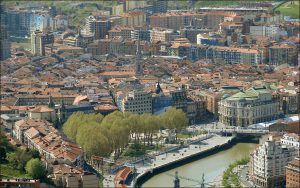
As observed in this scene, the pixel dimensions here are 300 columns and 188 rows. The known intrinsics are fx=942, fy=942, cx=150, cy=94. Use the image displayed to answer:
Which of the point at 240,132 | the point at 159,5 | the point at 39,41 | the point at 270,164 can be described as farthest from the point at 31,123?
the point at 159,5

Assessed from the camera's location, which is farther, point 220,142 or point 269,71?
point 269,71

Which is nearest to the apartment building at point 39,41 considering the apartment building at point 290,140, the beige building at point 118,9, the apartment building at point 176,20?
the apartment building at point 176,20

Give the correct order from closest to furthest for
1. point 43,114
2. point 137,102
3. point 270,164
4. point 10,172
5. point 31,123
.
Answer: point 10,172, point 270,164, point 31,123, point 43,114, point 137,102

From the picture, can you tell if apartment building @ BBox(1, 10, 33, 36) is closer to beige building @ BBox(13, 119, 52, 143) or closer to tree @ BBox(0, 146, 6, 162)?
beige building @ BBox(13, 119, 52, 143)

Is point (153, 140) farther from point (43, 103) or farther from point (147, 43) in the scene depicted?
point (147, 43)

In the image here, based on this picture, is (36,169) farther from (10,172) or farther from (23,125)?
(23,125)

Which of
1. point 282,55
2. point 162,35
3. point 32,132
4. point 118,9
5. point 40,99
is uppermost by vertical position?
point 118,9

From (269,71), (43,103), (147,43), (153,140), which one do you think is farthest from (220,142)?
(147,43)

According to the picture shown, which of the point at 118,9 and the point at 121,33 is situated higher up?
the point at 118,9

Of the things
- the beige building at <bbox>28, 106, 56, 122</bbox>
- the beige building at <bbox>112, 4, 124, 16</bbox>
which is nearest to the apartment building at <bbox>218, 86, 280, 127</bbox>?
the beige building at <bbox>28, 106, 56, 122</bbox>
